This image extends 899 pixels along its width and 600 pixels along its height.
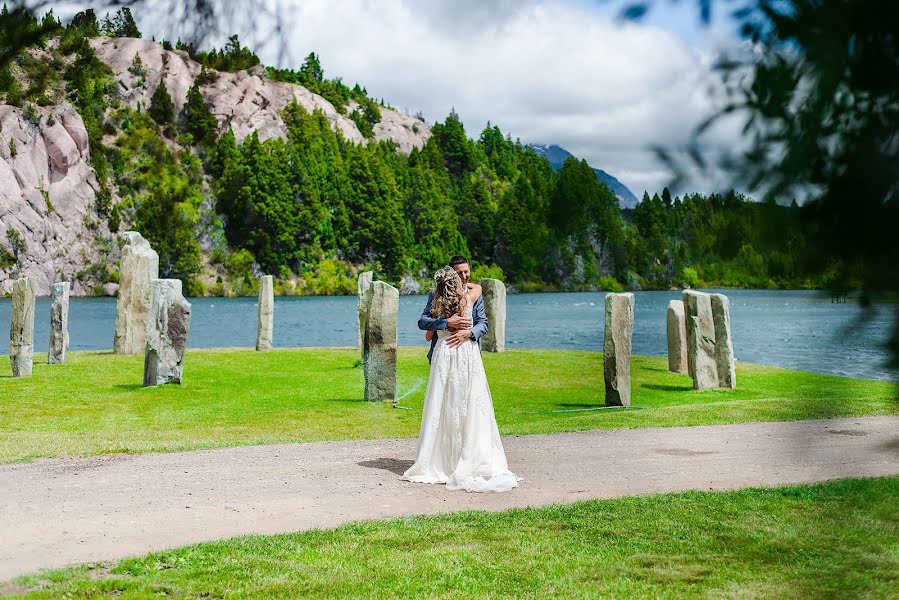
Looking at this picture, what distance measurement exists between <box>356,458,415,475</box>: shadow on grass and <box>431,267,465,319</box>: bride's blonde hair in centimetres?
197

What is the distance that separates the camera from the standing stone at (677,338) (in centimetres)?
2541

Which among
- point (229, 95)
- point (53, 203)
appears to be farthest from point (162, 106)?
point (53, 203)

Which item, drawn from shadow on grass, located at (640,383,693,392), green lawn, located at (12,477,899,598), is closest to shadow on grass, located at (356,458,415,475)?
green lawn, located at (12,477,899,598)

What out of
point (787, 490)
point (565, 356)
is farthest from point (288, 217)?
point (787, 490)

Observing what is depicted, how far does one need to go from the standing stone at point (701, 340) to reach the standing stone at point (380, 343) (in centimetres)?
708

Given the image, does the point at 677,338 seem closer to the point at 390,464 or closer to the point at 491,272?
the point at 491,272

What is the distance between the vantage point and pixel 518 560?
7.01 meters

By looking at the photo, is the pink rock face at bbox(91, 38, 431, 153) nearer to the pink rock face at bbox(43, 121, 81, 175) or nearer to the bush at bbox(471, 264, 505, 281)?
the pink rock face at bbox(43, 121, 81, 175)

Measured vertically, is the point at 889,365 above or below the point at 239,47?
below

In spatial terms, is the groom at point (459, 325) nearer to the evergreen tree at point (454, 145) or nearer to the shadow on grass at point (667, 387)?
the shadow on grass at point (667, 387)

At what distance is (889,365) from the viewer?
210cm

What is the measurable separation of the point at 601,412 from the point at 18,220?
103 metres

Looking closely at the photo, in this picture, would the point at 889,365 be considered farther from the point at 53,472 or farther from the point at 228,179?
the point at 228,179

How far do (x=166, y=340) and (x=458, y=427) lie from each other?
12.1 m
